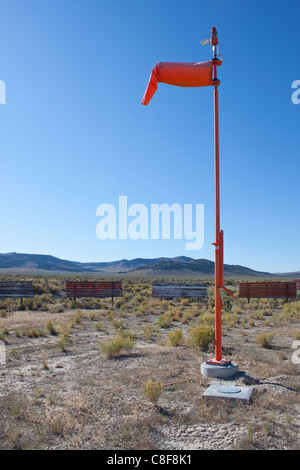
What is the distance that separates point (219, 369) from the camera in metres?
8.02

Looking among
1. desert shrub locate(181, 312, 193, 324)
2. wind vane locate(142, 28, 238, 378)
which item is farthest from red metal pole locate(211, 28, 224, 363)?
desert shrub locate(181, 312, 193, 324)

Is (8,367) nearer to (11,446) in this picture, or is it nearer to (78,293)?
(11,446)

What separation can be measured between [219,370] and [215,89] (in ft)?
19.4

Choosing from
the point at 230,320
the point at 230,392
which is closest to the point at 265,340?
the point at 230,392

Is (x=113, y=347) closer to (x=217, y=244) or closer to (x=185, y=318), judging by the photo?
(x=217, y=244)

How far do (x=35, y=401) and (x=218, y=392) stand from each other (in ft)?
10.5

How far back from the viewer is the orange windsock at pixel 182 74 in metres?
8.58

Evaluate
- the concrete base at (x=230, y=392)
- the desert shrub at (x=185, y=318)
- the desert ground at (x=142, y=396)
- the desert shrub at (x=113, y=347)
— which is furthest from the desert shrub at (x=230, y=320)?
the concrete base at (x=230, y=392)

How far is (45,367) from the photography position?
9477 millimetres

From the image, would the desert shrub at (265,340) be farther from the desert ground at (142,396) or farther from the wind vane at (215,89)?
the wind vane at (215,89)

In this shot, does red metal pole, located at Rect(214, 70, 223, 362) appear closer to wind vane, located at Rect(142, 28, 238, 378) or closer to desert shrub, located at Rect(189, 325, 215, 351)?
wind vane, located at Rect(142, 28, 238, 378)

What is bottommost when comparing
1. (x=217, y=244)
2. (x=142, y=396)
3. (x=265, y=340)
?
(x=142, y=396)

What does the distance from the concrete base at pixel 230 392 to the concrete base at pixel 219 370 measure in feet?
2.73

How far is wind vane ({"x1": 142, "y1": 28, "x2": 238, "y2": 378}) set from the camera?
8.22 meters
